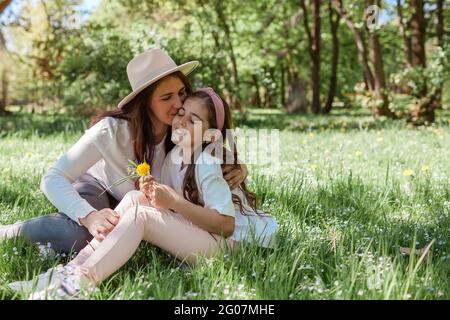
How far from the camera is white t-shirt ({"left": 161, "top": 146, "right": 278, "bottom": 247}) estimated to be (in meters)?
2.48

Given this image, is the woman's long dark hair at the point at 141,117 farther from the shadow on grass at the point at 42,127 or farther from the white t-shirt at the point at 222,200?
the shadow on grass at the point at 42,127

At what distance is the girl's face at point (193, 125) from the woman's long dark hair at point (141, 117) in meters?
0.31

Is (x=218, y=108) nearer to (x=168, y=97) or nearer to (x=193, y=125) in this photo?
(x=193, y=125)

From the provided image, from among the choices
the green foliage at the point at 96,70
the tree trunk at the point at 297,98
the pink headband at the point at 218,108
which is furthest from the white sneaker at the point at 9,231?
the tree trunk at the point at 297,98

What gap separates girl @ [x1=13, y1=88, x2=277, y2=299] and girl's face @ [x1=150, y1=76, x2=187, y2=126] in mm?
135

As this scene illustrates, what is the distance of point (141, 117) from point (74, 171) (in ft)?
1.49

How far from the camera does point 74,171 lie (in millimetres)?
2826

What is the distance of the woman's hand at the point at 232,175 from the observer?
274 centimetres

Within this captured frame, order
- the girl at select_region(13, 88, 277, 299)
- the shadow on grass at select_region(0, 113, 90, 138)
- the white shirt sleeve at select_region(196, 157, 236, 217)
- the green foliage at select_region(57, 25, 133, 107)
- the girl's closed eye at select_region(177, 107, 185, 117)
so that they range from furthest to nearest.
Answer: the green foliage at select_region(57, 25, 133, 107) → the shadow on grass at select_region(0, 113, 90, 138) → the girl's closed eye at select_region(177, 107, 185, 117) → the white shirt sleeve at select_region(196, 157, 236, 217) → the girl at select_region(13, 88, 277, 299)

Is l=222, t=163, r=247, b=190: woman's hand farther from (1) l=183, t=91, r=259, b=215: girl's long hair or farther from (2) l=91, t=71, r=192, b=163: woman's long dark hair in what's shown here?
(2) l=91, t=71, r=192, b=163: woman's long dark hair

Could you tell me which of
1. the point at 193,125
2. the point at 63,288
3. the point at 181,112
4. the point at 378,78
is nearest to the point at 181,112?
the point at 181,112

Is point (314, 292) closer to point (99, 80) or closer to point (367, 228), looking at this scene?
point (367, 228)

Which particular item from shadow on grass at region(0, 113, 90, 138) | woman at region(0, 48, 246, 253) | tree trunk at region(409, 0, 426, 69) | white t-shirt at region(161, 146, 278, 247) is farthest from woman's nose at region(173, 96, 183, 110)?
tree trunk at region(409, 0, 426, 69)

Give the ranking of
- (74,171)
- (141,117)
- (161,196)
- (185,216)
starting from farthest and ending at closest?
(141,117) → (74,171) → (185,216) → (161,196)
